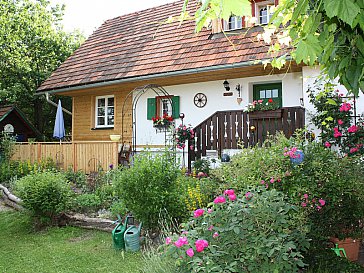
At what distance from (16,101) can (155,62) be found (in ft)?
47.5

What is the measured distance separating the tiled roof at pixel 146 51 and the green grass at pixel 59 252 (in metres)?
5.26

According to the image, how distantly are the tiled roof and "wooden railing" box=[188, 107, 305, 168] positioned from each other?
1694 millimetres

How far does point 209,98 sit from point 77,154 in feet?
16.3

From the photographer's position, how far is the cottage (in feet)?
30.8

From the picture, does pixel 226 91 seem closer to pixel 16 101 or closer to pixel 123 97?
pixel 123 97

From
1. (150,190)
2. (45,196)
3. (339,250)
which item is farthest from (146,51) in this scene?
(339,250)

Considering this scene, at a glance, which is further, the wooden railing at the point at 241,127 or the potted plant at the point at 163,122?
the potted plant at the point at 163,122

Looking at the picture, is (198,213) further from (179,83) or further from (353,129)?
(179,83)

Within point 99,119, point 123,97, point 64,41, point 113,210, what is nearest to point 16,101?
point 64,41

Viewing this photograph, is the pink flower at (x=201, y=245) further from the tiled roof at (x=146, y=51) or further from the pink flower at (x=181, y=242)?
the tiled roof at (x=146, y=51)

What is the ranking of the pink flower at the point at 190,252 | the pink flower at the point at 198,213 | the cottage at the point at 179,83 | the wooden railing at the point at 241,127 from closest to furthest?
the pink flower at the point at 190,252
the pink flower at the point at 198,213
the wooden railing at the point at 241,127
the cottage at the point at 179,83

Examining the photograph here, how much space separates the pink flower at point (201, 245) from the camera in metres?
2.88

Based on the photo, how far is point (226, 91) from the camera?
1110cm

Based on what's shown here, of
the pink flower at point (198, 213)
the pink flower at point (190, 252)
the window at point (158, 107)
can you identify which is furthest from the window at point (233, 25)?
the pink flower at point (190, 252)
